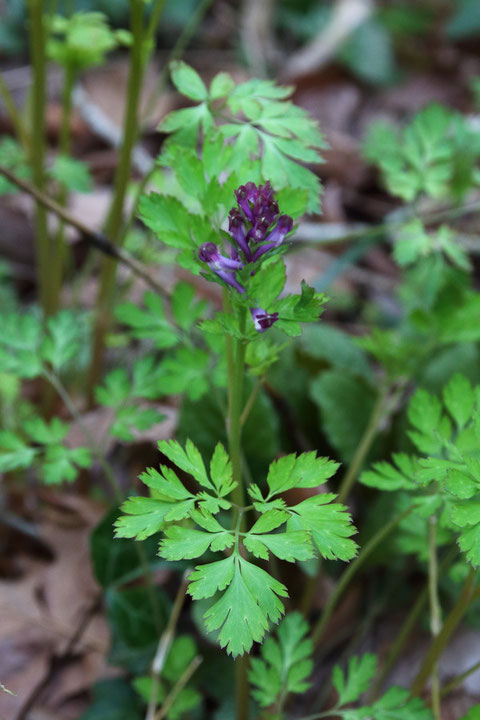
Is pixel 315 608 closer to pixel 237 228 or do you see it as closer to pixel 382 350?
pixel 382 350

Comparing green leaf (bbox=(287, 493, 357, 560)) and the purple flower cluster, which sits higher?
the purple flower cluster

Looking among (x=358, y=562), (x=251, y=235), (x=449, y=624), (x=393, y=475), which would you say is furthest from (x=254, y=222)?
(x=449, y=624)

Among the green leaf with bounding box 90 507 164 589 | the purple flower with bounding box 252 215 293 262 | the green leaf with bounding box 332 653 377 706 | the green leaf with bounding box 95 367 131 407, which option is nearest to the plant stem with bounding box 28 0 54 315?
the green leaf with bounding box 95 367 131 407

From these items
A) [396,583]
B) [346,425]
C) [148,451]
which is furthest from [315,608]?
[148,451]

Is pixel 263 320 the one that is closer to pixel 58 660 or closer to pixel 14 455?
pixel 14 455

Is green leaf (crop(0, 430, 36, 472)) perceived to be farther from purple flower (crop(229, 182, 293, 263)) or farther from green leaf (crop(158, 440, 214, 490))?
purple flower (crop(229, 182, 293, 263))

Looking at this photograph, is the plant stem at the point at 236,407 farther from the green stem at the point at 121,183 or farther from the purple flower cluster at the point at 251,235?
the green stem at the point at 121,183

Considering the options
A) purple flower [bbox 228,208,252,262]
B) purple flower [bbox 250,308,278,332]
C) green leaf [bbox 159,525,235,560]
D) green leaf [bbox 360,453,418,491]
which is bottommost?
green leaf [bbox 360,453,418,491]
